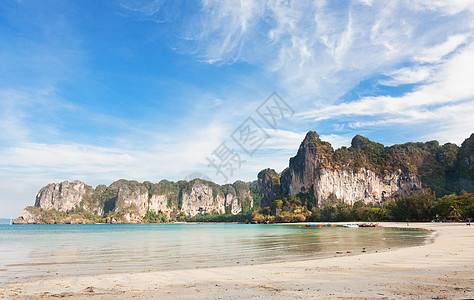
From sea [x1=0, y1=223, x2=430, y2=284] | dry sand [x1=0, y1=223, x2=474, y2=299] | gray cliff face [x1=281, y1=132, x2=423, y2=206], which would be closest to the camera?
dry sand [x1=0, y1=223, x2=474, y2=299]

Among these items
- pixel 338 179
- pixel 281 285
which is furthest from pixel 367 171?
pixel 281 285

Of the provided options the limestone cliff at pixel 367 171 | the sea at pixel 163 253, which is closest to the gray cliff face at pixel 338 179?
the limestone cliff at pixel 367 171

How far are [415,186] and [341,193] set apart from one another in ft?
140

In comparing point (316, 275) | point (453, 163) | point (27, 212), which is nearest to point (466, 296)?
point (316, 275)

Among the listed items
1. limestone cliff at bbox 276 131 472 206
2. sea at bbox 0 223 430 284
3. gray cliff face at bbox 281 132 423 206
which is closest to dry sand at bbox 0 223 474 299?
sea at bbox 0 223 430 284

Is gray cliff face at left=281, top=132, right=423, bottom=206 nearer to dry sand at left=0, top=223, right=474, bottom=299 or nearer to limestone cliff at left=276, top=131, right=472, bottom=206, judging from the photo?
limestone cliff at left=276, top=131, right=472, bottom=206

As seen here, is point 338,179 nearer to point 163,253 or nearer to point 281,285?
point 163,253

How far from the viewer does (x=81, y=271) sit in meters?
13.1

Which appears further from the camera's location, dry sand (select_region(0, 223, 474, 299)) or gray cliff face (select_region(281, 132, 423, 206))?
gray cliff face (select_region(281, 132, 423, 206))

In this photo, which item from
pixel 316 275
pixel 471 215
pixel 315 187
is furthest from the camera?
pixel 315 187

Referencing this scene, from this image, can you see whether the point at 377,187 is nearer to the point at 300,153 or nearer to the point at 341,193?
the point at 341,193

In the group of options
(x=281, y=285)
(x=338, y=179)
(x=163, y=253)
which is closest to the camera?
(x=281, y=285)

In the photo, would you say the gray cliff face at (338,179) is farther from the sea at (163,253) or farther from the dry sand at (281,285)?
the dry sand at (281,285)

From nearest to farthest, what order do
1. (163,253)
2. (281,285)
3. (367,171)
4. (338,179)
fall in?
(281,285)
(163,253)
(338,179)
(367,171)
